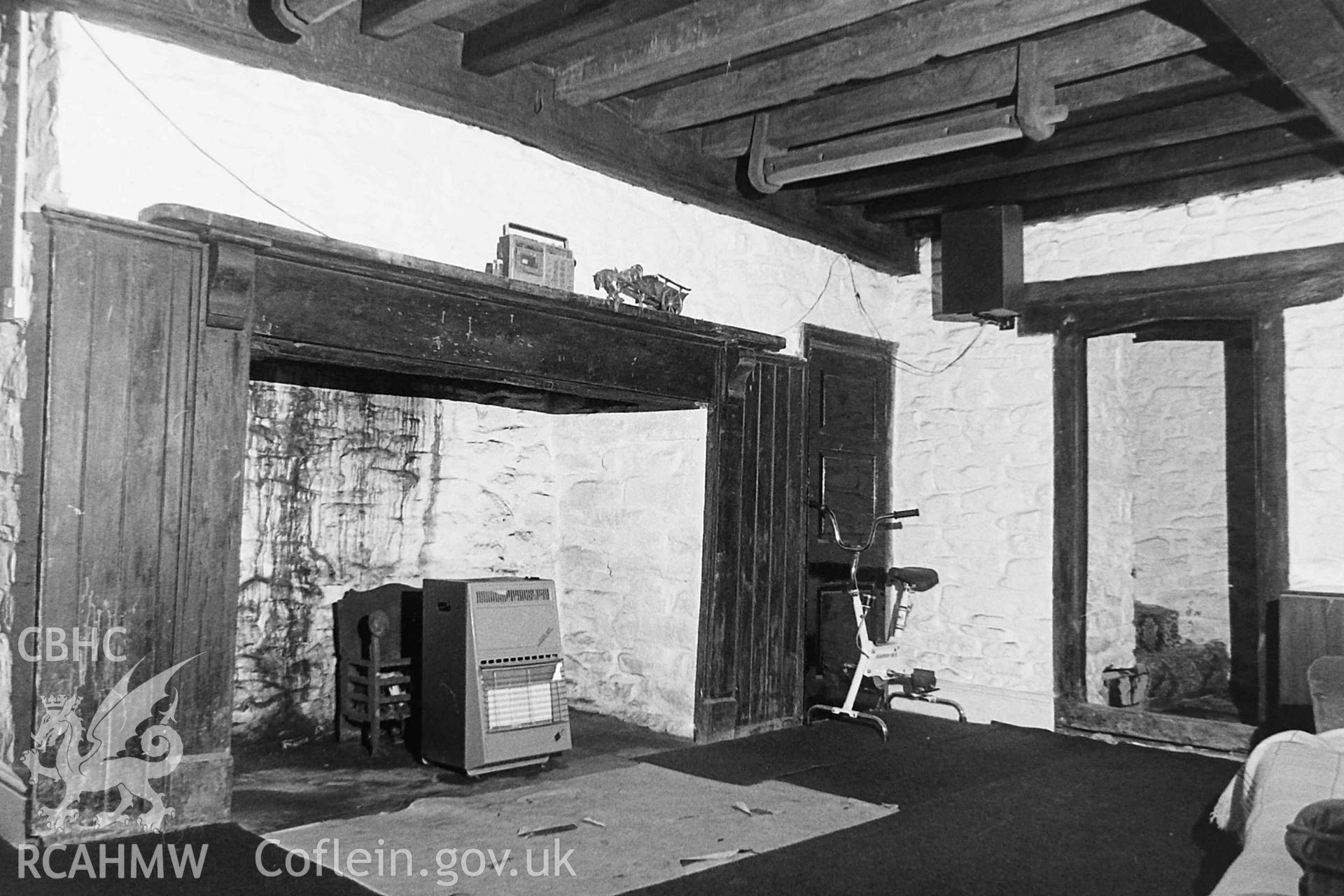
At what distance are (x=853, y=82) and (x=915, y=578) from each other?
2204mm

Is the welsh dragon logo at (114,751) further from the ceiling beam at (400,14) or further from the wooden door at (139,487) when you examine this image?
the ceiling beam at (400,14)

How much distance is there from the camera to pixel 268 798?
11.0 feet

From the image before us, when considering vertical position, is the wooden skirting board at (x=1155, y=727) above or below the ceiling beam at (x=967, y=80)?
below

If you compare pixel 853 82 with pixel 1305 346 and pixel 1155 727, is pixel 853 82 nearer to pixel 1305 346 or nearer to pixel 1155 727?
pixel 1305 346

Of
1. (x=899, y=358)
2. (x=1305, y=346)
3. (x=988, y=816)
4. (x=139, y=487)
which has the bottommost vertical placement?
(x=988, y=816)

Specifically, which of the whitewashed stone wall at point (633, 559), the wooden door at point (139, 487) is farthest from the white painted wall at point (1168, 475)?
the wooden door at point (139, 487)

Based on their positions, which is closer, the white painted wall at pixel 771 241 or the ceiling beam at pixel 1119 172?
the white painted wall at pixel 771 241

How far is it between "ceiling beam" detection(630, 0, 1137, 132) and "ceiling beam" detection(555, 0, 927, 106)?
0.25 metres

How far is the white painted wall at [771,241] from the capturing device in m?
2.98

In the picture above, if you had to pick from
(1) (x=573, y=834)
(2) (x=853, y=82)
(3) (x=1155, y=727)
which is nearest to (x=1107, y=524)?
(3) (x=1155, y=727)

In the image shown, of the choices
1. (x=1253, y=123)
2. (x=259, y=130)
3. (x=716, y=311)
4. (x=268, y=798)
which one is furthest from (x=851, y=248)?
(x=268, y=798)

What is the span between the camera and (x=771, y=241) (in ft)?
16.5

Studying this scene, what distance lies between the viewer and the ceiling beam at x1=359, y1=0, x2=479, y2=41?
3.09 m

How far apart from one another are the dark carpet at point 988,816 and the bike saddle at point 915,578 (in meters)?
0.66
